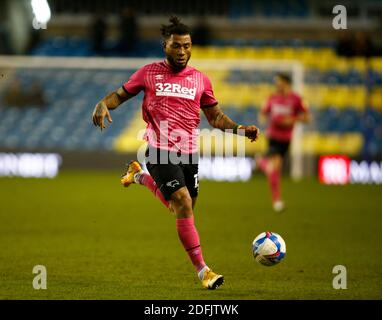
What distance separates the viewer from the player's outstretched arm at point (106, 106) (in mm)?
8078

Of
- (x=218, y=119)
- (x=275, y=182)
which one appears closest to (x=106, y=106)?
(x=218, y=119)

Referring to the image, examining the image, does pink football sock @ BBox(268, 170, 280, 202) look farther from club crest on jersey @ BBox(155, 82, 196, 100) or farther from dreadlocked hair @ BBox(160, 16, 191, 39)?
dreadlocked hair @ BBox(160, 16, 191, 39)

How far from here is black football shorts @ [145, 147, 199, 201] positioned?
812cm

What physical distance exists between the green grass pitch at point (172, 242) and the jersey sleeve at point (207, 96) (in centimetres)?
162

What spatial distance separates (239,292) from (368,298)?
1060 millimetres

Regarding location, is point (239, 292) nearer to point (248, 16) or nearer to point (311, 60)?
point (311, 60)

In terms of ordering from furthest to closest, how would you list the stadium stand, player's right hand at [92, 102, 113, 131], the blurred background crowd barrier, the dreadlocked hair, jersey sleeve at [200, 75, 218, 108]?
1. the stadium stand
2. the blurred background crowd barrier
3. jersey sleeve at [200, 75, 218, 108]
4. the dreadlocked hair
5. player's right hand at [92, 102, 113, 131]

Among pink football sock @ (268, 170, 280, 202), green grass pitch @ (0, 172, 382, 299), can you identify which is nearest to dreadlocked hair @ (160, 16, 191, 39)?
green grass pitch @ (0, 172, 382, 299)

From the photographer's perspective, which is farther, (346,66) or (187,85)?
(346,66)

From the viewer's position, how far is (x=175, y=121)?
8.34 metres

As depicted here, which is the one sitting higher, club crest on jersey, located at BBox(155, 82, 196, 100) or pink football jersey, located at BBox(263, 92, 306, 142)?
pink football jersey, located at BBox(263, 92, 306, 142)

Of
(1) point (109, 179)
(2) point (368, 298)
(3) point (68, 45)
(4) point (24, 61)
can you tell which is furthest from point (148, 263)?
(3) point (68, 45)

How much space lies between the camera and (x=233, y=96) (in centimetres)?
2502

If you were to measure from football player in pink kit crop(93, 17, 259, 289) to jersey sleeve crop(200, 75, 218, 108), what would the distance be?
1 cm
